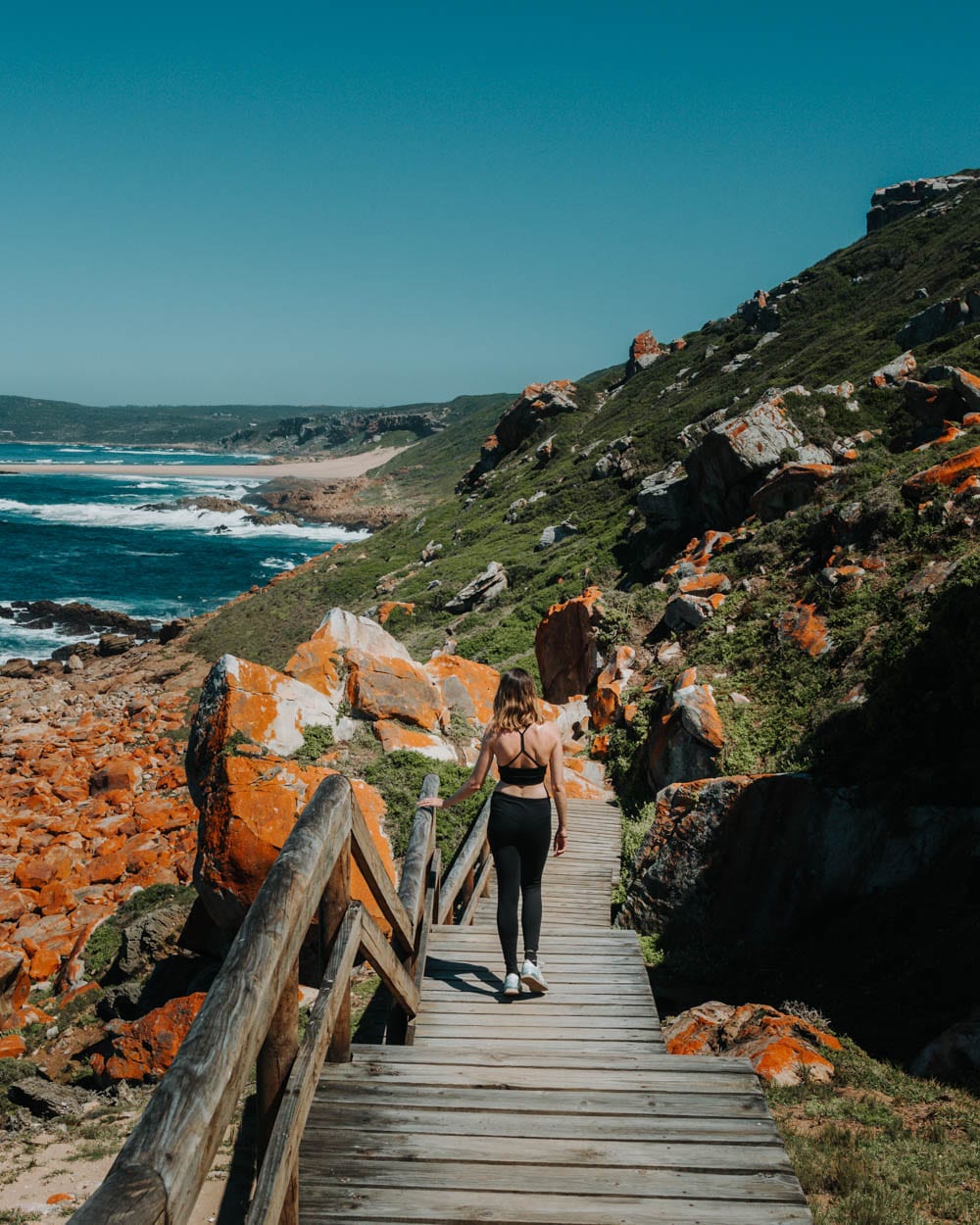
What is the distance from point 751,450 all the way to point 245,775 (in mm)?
15257

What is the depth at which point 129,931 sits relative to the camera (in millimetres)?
10344

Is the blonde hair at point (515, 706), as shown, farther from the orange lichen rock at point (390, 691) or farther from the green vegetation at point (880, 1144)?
the orange lichen rock at point (390, 691)

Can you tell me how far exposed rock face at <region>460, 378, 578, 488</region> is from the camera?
58469mm

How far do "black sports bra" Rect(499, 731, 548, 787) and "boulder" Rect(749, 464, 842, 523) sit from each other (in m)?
13.8

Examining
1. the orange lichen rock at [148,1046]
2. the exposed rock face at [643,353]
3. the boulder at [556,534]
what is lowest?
the orange lichen rock at [148,1046]

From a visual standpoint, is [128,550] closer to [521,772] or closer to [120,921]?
[120,921]

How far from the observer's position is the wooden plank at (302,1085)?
87.4 inches

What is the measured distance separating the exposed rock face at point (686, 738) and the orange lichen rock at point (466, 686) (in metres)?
3.16

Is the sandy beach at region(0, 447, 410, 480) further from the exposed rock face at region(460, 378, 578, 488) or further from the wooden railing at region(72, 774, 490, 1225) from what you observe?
the wooden railing at region(72, 774, 490, 1225)

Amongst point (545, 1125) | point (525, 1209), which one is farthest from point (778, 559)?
point (525, 1209)

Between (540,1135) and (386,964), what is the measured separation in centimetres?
106

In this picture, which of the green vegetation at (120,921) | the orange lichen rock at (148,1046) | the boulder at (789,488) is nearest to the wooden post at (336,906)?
the orange lichen rock at (148,1046)

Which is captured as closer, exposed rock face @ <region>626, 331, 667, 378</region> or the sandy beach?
exposed rock face @ <region>626, 331, 667, 378</region>

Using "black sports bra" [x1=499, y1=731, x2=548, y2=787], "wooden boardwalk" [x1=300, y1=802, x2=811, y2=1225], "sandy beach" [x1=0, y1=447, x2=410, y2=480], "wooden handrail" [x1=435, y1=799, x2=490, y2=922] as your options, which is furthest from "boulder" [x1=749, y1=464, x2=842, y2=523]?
"sandy beach" [x1=0, y1=447, x2=410, y2=480]
